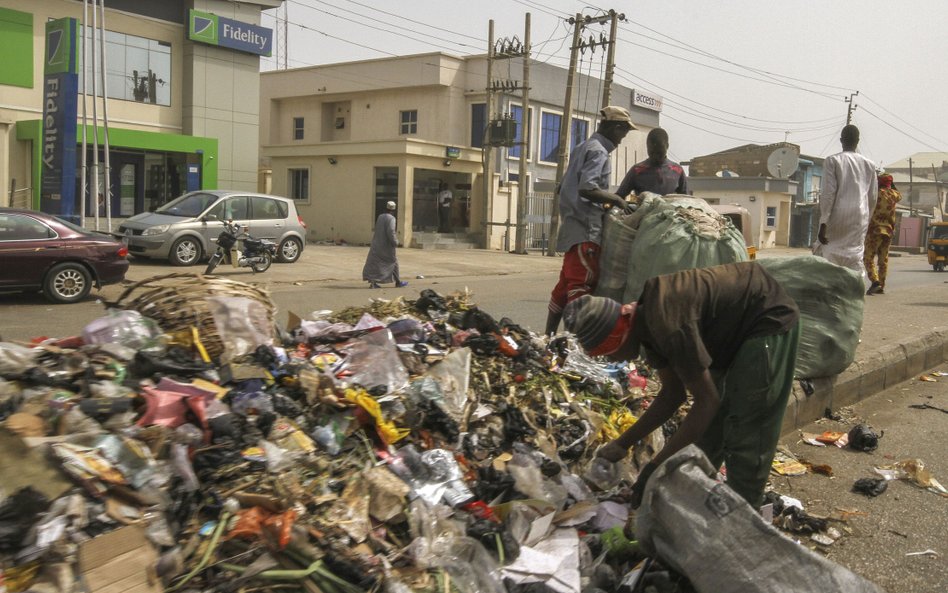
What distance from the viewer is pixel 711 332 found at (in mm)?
3295

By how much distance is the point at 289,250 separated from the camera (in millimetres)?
18375

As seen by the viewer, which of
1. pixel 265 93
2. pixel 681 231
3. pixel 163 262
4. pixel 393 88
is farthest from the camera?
pixel 265 93

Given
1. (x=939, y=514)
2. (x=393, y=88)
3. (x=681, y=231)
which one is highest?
(x=393, y=88)

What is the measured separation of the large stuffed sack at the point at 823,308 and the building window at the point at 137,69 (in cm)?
1930

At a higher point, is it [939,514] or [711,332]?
[711,332]

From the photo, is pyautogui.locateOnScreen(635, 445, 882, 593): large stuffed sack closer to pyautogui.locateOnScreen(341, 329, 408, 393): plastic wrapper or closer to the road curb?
pyautogui.locateOnScreen(341, 329, 408, 393): plastic wrapper

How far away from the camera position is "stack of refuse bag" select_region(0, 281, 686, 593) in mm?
2811

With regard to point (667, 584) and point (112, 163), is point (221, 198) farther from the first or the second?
point (667, 584)

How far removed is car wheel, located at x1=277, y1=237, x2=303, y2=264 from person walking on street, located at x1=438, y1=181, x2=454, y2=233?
36.2 ft

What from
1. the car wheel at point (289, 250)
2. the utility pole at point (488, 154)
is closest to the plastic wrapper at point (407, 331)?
the car wheel at point (289, 250)

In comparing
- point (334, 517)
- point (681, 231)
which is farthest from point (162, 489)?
point (681, 231)

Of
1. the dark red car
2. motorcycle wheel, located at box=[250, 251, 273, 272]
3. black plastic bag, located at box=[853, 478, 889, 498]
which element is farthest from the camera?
motorcycle wheel, located at box=[250, 251, 273, 272]

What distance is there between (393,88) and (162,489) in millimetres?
29737

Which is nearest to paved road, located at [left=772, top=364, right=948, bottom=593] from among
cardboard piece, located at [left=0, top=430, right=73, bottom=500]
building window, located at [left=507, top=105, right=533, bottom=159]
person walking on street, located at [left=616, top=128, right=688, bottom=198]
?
person walking on street, located at [left=616, top=128, right=688, bottom=198]
